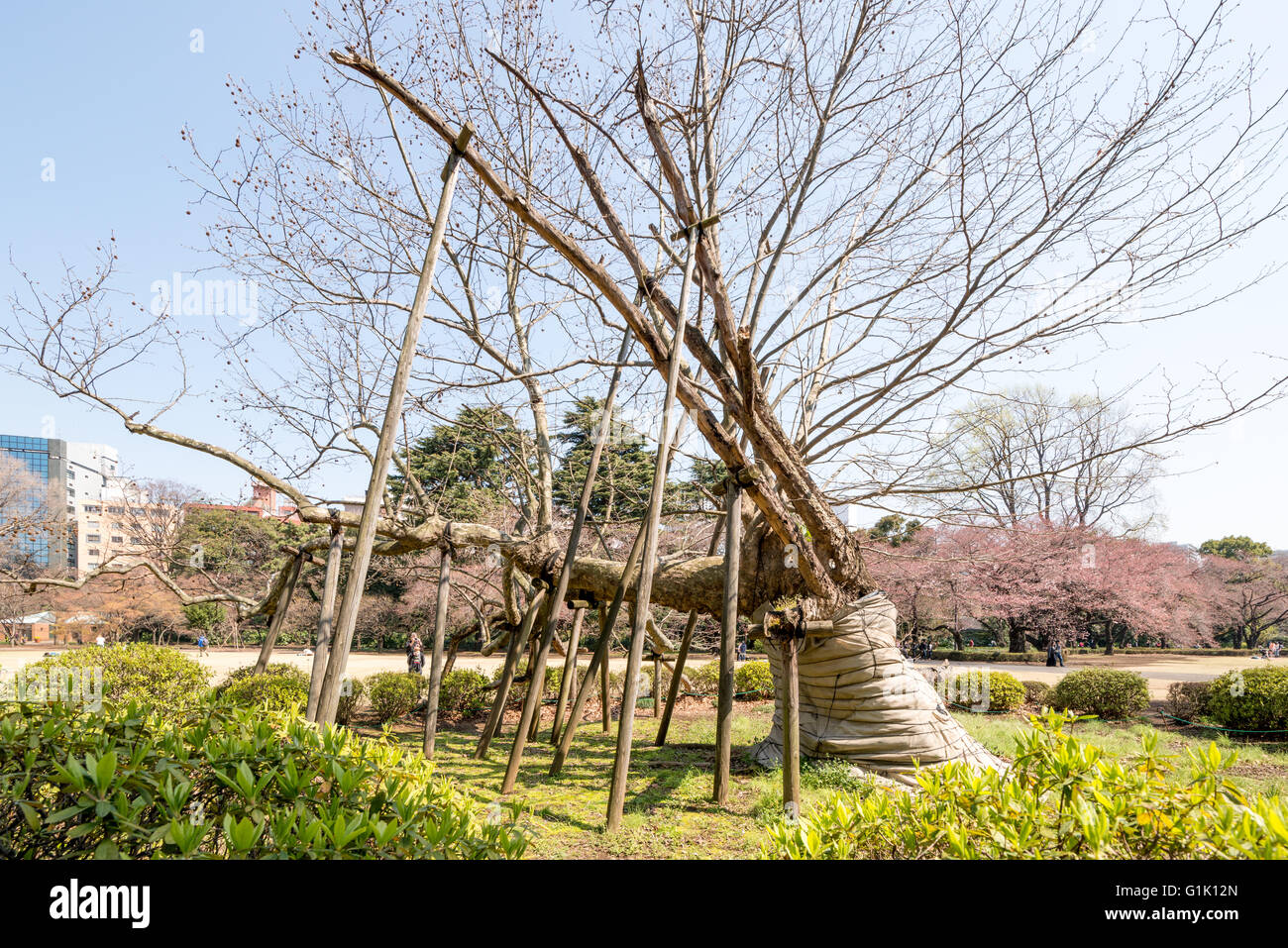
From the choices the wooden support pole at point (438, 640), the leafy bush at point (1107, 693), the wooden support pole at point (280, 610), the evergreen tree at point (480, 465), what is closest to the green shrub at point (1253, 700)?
the leafy bush at point (1107, 693)

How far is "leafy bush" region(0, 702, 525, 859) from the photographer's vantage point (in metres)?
1.35

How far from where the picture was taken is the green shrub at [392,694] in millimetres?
8250

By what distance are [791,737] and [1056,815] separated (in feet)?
7.86

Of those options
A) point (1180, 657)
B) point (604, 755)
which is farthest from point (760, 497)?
point (1180, 657)

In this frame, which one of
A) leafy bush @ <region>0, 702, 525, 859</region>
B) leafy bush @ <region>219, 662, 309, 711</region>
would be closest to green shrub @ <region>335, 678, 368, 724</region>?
leafy bush @ <region>219, 662, 309, 711</region>

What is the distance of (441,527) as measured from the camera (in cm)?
564

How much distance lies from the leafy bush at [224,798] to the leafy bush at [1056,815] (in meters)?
0.93

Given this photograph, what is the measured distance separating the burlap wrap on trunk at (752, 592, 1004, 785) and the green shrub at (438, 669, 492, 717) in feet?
17.3

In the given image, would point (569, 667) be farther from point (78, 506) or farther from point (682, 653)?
point (78, 506)

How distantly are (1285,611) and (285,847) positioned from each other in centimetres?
2987

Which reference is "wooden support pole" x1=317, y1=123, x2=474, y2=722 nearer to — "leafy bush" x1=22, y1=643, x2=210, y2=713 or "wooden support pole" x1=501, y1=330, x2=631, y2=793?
"wooden support pole" x1=501, y1=330, x2=631, y2=793

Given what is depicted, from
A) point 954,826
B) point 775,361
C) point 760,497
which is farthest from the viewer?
point 775,361
